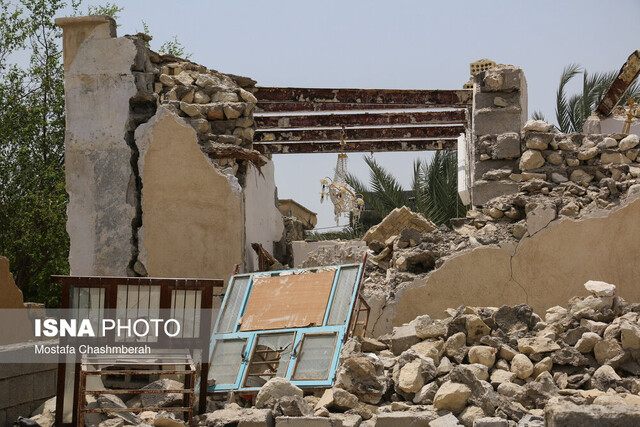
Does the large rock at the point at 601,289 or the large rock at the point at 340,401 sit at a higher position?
the large rock at the point at 601,289

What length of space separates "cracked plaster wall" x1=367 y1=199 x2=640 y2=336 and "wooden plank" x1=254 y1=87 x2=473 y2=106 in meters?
2.91

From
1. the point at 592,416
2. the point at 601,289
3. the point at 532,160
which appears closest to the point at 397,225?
the point at 532,160

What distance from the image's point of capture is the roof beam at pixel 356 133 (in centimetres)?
1228

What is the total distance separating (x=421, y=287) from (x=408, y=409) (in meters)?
2.53

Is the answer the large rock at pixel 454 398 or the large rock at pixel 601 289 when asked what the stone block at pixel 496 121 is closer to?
the large rock at pixel 601 289

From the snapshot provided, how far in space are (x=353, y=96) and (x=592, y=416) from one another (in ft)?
23.6

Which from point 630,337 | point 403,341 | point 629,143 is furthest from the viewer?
point 629,143

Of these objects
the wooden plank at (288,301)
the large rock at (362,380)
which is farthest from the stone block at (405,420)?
the wooden plank at (288,301)

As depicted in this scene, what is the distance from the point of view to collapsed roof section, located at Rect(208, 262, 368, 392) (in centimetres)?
840

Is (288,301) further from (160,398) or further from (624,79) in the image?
(624,79)

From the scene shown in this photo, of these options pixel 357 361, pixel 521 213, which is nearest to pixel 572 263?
pixel 521 213

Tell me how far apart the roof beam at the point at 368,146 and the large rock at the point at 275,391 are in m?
5.18

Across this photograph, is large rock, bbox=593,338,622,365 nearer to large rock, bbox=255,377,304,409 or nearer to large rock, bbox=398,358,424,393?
large rock, bbox=398,358,424,393

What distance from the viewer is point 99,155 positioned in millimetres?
11102
